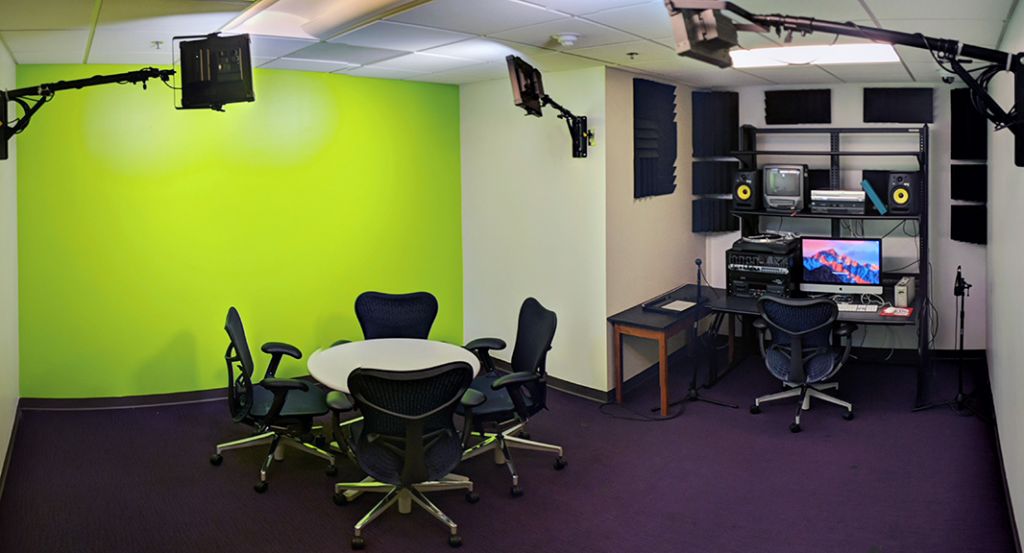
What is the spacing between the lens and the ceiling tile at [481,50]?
502 cm

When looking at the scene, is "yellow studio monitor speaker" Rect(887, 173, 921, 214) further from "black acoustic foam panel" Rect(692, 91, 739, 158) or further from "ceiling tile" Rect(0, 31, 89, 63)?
"ceiling tile" Rect(0, 31, 89, 63)

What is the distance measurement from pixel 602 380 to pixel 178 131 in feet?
12.0

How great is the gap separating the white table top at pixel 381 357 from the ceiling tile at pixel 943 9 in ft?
9.18

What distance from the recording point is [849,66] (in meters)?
6.05

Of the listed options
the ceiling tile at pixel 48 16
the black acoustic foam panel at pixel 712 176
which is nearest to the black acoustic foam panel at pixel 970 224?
the black acoustic foam panel at pixel 712 176

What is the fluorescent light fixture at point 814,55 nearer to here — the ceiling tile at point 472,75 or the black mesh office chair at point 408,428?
the ceiling tile at point 472,75

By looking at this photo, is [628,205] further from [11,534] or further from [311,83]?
[11,534]

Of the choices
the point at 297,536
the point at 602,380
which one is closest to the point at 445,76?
the point at 602,380

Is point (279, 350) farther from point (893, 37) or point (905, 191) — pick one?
point (905, 191)

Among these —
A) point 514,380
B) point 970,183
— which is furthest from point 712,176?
point 514,380

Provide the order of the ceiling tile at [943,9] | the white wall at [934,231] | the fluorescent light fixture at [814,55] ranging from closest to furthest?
the ceiling tile at [943,9] → the fluorescent light fixture at [814,55] → the white wall at [934,231]

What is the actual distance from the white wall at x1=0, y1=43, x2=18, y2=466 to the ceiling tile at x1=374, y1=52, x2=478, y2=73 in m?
2.40

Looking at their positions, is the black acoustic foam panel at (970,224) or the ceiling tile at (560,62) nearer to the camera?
the ceiling tile at (560,62)

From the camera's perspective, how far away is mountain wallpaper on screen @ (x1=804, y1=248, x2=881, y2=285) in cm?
654
